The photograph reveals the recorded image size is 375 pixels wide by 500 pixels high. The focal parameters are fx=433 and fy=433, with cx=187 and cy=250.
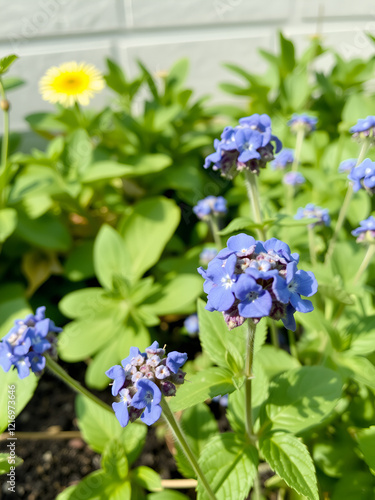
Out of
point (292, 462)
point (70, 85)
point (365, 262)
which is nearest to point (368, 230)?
point (365, 262)

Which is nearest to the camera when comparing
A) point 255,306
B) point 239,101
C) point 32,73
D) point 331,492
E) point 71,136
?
point 255,306

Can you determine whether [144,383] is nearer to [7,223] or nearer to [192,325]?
[192,325]

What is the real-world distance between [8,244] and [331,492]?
6.31ft

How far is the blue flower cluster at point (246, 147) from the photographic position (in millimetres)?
1196

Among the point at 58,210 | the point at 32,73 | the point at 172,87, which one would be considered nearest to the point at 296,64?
the point at 172,87

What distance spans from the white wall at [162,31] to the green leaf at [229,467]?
2995 mm

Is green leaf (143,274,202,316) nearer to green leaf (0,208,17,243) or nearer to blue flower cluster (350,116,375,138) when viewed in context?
green leaf (0,208,17,243)

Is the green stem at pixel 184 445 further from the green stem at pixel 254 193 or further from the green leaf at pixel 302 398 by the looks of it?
the green stem at pixel 254 193

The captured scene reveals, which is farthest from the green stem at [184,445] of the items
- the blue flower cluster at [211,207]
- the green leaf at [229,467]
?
the blue flower cluster at [211,207]

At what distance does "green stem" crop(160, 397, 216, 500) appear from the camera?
3.18 feet

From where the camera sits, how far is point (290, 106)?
8.29 ft

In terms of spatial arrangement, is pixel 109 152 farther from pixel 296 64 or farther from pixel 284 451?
pixel 284 451

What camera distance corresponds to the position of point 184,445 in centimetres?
106

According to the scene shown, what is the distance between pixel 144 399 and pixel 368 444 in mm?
740
